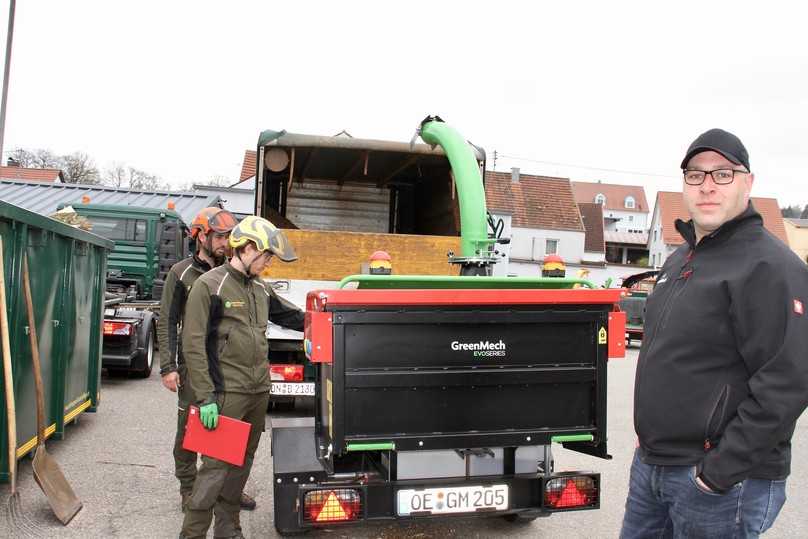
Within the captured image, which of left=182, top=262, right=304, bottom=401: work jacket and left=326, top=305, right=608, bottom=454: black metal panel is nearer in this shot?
left=326, top=305, right=608, bottom=454: black metal panel

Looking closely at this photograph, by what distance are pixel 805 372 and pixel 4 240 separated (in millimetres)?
4407

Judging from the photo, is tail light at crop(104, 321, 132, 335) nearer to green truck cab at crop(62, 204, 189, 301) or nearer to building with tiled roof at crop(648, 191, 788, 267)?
green truck cab at crop(62, 204, 189, 301)

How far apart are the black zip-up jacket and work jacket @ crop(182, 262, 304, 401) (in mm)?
2183

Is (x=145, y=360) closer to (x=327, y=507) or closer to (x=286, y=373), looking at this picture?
(x=286, y=373)

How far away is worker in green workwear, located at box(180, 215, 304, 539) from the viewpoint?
3652 mm

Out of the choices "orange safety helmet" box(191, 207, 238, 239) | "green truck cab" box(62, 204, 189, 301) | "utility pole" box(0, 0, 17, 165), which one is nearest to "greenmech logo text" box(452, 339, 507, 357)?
"orange safety helmet" box(191, 207, 238, 239)

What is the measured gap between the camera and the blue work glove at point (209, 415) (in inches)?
142

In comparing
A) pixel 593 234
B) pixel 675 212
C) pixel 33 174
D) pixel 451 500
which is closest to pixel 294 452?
pixel 451 500

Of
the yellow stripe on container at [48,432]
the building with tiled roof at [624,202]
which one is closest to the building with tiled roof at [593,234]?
the building with tiled roof at [624,202]

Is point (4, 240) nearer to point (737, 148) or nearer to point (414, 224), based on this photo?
point (737, 148)

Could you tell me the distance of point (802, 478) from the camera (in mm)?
6305

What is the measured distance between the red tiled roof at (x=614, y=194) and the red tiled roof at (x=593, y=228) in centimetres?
3018

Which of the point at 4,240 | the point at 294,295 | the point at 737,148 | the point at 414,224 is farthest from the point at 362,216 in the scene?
the point at 737,148

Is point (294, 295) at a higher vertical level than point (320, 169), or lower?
lower
